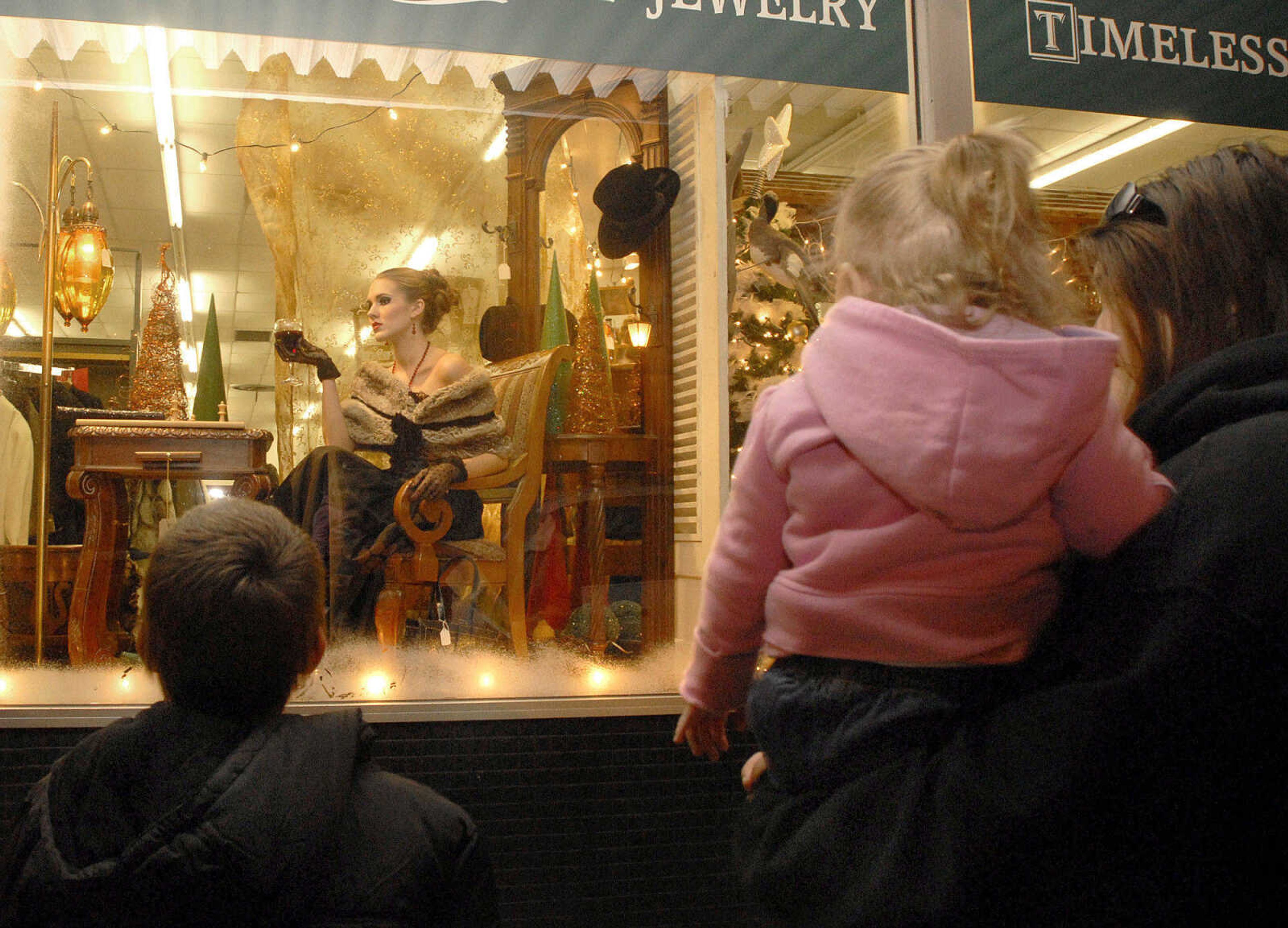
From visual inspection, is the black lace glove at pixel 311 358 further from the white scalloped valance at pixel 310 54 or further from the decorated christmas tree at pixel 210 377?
the white scalloped valance at pixel 310 54

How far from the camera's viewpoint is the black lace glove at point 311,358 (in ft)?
11.1

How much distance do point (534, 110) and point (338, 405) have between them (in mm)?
1180

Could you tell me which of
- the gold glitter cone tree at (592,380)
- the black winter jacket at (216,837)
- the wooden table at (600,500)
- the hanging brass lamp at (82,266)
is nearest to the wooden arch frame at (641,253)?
the wooden table at (600,500)

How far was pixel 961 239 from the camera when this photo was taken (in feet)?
4.10

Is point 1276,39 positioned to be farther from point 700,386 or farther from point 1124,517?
point 1124,517

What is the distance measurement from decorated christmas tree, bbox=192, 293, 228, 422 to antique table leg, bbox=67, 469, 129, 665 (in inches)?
12.8

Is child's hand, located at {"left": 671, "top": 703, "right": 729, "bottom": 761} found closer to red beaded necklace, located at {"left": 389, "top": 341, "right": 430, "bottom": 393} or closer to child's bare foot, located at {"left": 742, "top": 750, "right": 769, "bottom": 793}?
child's bare foot, located at {"left": 742, "top": 750, "right": 769, "bottom": 793}

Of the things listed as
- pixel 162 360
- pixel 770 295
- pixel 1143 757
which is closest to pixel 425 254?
pixel 162 360

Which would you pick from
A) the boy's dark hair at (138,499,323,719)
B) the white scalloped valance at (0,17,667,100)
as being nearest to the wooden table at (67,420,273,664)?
the white scalloped valance at (0,17,667,100)

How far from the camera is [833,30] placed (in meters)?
2.99

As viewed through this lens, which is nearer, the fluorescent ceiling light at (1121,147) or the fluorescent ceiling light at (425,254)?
the fluorescent ceiling light at (1121,147)

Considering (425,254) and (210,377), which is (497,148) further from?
(210,377)

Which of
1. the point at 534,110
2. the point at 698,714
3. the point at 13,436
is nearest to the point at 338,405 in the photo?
the point at 13,436

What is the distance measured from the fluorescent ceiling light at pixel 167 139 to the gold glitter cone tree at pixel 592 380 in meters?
1.36
